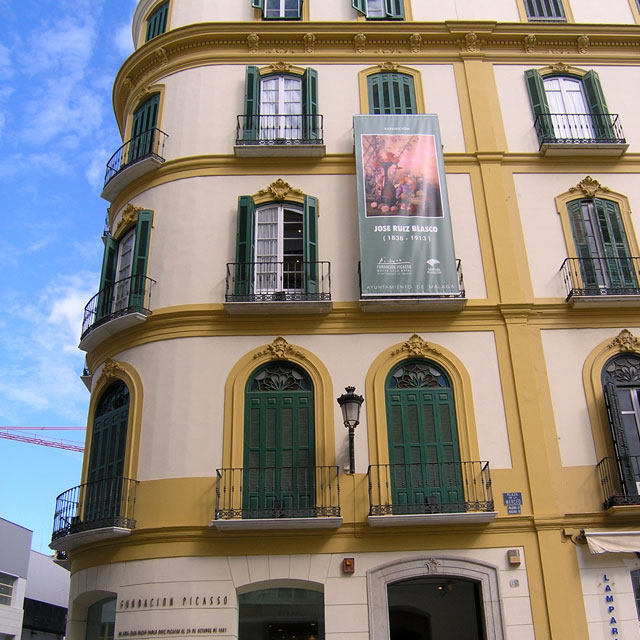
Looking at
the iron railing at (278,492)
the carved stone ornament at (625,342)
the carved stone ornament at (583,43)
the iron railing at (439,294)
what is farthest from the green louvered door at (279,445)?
the carved stone ornament at (583,43)

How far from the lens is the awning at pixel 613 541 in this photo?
13.6 m

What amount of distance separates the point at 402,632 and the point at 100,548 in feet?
25.8

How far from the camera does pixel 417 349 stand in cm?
1553

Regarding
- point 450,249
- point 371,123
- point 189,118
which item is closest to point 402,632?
point 450,249

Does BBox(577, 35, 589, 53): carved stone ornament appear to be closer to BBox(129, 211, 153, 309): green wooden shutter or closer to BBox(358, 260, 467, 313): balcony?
BBox(358, 260, 467, 313): balcony

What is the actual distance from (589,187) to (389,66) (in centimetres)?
614

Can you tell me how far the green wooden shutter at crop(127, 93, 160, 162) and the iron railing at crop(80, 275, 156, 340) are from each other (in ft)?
11.4

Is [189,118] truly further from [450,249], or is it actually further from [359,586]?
[359,586]

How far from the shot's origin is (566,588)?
13.6m

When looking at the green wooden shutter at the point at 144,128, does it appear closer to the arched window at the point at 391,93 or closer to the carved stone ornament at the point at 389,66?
the arched window at the point at 391,93

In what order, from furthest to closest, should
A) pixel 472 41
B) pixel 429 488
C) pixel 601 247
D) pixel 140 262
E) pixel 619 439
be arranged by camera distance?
pixel 472 41 → pixel 601 247 → pixel 140 262 → pixel 619 439 → pixel 429 488

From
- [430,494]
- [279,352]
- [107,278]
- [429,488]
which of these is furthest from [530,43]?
[107,278]

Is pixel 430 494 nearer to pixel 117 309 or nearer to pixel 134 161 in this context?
pixel 117 309

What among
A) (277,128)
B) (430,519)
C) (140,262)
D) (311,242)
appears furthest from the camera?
(277,128)
